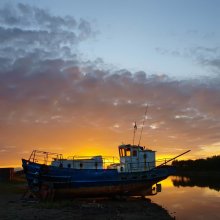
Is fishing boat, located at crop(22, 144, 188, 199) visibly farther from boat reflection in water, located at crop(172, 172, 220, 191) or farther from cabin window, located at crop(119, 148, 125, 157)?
boat reflection in water, located at crop(172, 172, 220, 191)

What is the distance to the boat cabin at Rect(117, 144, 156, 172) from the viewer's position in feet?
124

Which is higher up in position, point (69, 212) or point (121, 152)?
point (121, 152)

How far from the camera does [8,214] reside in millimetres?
22656

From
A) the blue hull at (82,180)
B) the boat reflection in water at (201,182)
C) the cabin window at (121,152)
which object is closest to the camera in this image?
the blue hull at (82,180)

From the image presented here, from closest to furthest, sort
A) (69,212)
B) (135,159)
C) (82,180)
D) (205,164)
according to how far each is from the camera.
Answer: (69,212), (82,180), (135,159), (205,164)

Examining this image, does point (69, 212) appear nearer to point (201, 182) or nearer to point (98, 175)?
point (98, 175)

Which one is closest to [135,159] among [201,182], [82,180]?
[82,180]

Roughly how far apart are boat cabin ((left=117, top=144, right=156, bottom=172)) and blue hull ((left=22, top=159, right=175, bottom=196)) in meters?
1.69

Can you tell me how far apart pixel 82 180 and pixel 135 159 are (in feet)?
22.4

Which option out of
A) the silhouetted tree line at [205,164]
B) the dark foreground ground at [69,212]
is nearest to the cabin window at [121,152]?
the dark foreground ground at [69,212]

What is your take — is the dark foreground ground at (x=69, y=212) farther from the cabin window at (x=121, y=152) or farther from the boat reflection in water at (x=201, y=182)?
the boat reflection in water at (x=201, y=182)

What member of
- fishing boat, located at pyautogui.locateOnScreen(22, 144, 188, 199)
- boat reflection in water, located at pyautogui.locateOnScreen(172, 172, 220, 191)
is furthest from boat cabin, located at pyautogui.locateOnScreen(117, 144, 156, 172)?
boat reflection in water, located at pyautogui.locateOnScreen(172, 172, 220, 191)

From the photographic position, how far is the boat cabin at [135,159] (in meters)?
37.8

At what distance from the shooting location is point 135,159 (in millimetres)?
38062
